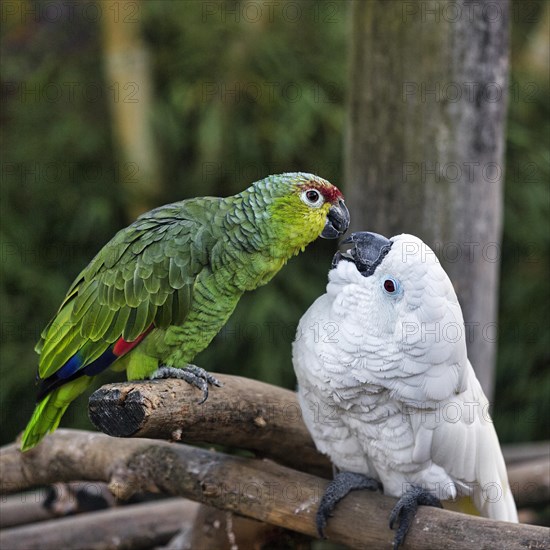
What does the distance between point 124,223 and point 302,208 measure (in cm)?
209

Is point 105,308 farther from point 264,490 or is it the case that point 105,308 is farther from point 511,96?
point 511,96

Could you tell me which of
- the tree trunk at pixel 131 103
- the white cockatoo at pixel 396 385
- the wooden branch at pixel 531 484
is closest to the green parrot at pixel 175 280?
the white cockatoo at pixel 396 385

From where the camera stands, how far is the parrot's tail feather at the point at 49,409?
5.29 ft

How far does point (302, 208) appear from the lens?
58.6 inches

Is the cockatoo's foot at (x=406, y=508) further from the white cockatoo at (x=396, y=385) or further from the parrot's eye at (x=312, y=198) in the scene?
the parrot's eye at (x=312, y=198)

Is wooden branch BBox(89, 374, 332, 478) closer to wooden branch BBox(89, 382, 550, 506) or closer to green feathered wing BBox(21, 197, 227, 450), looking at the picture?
wooden branch BBox(89, 382, 550, 506)

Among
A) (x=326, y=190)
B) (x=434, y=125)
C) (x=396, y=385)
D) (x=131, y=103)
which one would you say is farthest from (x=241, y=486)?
A: (x=131, y=103)

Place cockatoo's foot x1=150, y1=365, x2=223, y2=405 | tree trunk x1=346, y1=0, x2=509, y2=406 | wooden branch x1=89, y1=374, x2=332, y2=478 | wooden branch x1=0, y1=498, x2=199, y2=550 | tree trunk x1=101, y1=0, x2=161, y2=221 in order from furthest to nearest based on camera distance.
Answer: tree trunk x1=101, y1=0, x2=161, y2=221 < wooden branch x1=0, y1=498, x2=199, y2=550 < tree trunk x1=346, y1=0, x2=509, y2=406 < cockatoo's foot x1=150, y1=365, x2=223, y2=405 < wooden branch x1=89, y1=374, x2=332, y2=478

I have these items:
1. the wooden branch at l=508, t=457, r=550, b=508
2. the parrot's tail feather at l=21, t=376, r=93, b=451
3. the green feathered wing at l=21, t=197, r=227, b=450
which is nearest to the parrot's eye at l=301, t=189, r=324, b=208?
the green feathered wing at l=21, t=197, r=227, b=450

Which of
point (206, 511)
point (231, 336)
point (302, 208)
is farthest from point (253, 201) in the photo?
point (231, 336)

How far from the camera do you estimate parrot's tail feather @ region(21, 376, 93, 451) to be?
5.29 ft

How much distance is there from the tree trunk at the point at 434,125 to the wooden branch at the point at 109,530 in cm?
101

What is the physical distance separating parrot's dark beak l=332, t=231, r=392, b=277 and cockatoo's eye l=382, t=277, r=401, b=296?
36mm

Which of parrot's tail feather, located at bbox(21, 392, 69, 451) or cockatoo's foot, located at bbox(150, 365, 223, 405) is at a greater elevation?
cockatoo's foot, located at bbox(150, 365, 223, 405)
